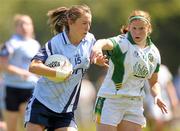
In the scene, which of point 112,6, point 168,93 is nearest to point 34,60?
point 168,93

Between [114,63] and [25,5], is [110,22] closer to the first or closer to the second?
[25,5]

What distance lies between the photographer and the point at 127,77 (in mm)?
9703

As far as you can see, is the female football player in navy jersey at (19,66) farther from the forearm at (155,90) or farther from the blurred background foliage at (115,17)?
the blurred background foliage at (115,17)

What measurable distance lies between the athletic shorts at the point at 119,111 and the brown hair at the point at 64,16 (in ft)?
2.93

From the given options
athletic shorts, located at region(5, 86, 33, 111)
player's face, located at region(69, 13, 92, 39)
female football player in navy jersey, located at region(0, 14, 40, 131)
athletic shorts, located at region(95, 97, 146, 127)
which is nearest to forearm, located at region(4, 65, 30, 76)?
female football player in navy jersey, located at region(0, 14, 40, 131)

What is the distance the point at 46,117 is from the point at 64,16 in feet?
3.61

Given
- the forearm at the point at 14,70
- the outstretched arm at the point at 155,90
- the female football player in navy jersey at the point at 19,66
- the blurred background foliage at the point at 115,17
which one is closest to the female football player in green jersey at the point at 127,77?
the outstretched arm at the point at 155,90

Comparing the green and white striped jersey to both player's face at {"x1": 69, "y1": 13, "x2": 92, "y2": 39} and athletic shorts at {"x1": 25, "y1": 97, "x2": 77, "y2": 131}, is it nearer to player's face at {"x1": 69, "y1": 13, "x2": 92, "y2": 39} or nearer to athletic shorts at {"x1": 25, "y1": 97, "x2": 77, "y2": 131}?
player's face at {"x1": 69, "y1": 13, "x2": 92, "y2": 39}

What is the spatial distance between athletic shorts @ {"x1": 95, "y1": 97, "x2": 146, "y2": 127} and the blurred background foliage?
24144 millimetres

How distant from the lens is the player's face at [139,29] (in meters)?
9.67

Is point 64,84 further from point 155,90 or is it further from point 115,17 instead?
point 115,17

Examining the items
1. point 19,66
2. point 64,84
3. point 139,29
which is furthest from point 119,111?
point 19,66

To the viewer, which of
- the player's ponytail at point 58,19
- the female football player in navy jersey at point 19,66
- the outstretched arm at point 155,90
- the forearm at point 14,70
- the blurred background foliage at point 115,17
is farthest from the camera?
the blurred background foliage at point 115,17

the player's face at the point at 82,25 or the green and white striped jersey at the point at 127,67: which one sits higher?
the player's face at the point at 82,25
